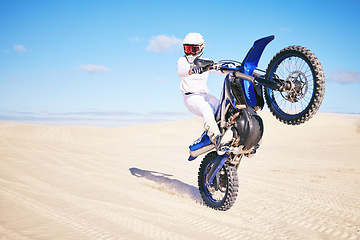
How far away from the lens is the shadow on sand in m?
5.46

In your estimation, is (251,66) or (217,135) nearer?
(251,66)

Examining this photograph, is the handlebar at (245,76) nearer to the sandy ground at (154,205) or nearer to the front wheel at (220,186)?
the front wheel at (220,186)

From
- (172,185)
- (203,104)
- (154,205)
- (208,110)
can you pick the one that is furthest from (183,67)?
(172,185)

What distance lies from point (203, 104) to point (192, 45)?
Answer: 0.99 meters

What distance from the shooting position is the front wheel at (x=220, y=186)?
13.7ft

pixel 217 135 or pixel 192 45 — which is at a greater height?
pixel 192 45

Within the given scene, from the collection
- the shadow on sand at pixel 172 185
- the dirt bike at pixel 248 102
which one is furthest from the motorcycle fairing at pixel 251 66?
the shadow on sand at pixel 172 185

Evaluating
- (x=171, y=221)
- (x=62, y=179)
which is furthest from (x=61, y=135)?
(x=171, y=221)

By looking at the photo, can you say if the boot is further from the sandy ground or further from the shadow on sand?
the shadow on sand

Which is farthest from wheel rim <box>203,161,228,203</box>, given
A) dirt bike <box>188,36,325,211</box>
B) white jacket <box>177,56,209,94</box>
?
white jacket <box>177,56,209,94</box>

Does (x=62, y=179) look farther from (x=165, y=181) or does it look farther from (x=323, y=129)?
(x=323, y=129)

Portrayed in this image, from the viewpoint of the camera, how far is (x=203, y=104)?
15.1 ft

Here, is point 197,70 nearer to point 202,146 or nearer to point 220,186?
point 202,146

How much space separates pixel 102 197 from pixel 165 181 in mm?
2178
